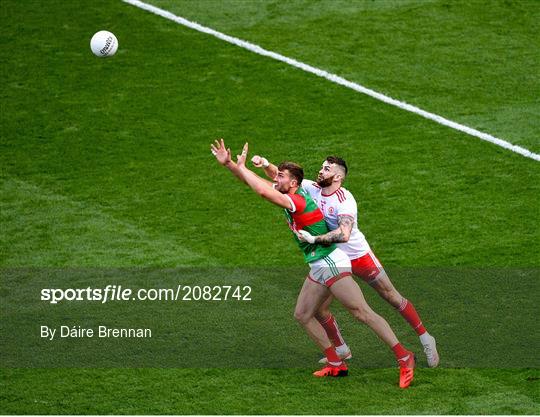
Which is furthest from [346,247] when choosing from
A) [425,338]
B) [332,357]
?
[425,338]

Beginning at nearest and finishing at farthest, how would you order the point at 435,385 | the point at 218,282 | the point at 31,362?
the point at 435,385 → the point at 31,362 → the point at 218,282

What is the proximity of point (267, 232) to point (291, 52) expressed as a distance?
206 inches

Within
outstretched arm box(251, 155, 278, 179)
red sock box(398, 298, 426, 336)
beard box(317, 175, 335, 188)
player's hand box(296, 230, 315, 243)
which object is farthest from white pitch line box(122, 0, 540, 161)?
player's hand box(296, 230, 315, 243)

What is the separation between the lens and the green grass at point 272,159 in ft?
41.0

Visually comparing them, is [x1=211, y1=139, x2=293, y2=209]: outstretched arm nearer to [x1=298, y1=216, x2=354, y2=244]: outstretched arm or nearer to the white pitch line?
[x1=298, y1=216, x2=354, y2=244]: outstretched arm

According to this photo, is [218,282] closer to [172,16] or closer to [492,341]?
[492,341]

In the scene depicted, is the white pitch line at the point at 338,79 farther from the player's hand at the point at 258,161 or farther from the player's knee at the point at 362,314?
the player's knee at the point at 362,314

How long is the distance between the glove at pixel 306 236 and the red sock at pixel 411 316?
4.52ft

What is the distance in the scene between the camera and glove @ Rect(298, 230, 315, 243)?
1199cm

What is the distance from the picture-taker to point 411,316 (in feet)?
42.0

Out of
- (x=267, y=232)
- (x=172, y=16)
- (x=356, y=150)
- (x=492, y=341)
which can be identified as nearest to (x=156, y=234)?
(x=267, y=232)

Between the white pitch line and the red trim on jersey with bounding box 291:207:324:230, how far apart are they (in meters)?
6.14

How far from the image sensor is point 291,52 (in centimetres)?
2062

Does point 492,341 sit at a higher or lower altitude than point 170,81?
lower
